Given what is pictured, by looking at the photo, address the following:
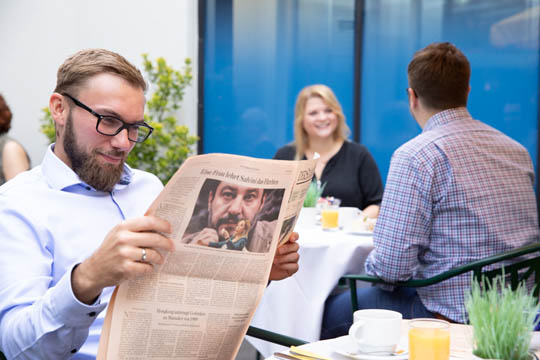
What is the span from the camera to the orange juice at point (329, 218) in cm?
299

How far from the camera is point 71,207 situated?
1562 mm

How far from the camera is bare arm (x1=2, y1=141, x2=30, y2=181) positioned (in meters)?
3.77

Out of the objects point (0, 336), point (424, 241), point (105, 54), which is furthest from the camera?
point (424, 241)

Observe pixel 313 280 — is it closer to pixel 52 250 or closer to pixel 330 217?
pixel 330 217

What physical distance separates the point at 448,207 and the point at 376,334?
3.79 ft

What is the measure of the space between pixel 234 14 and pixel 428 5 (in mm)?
1872

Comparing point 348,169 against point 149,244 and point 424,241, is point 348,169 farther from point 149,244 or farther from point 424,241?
point 149,244

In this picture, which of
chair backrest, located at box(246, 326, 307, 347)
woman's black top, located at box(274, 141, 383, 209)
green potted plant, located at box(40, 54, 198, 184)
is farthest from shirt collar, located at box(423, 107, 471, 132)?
green potted plant, located at box(40, 54, 198, 184)

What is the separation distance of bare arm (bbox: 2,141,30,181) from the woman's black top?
73.6 inches

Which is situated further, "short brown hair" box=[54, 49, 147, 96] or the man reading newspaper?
"short brown hair" box=[54, 49, 147, 96]

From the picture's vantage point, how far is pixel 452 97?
2.38 metres

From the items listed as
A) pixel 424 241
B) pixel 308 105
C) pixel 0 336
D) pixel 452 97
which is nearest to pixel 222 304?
→ pixel 0 336

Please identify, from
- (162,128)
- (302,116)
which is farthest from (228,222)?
Result: (162,128)

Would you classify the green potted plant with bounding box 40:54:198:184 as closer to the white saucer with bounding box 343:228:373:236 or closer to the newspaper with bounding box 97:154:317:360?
the white saucer with bounding box 343:228:373:236
